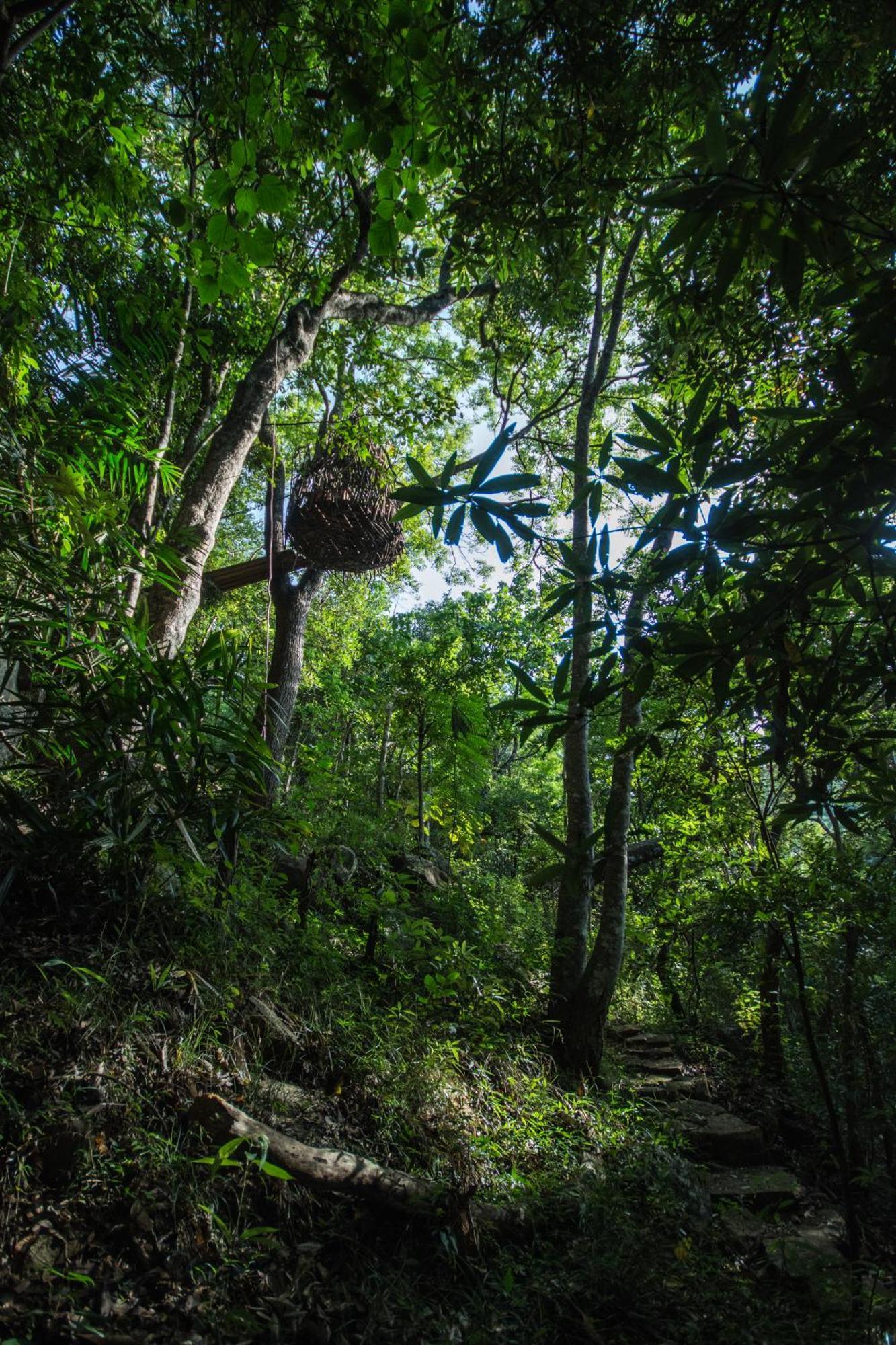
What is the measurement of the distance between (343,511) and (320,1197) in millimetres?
3493

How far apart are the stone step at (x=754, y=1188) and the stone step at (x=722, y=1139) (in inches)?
5.0

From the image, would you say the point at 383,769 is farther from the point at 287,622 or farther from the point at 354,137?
the point at 354,137

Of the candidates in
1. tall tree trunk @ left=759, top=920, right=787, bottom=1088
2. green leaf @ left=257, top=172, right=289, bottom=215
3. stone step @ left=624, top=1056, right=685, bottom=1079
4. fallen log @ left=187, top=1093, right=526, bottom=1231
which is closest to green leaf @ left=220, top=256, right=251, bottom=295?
green leaf @ left=257, top=172, right=289, bottom=215

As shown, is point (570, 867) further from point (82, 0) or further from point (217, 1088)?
point (82, 0)

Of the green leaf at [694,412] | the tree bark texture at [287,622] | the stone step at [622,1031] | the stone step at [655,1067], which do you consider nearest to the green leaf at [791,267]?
the green leaf at [694,412]

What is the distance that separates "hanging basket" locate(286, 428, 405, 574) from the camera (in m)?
4.13

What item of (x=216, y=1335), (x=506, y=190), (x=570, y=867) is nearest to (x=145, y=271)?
(x=506, y=190)

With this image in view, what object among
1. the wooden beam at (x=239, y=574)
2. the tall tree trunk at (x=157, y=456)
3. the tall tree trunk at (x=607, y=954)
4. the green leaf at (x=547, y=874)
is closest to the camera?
the green leaf at (x=547, y=874)

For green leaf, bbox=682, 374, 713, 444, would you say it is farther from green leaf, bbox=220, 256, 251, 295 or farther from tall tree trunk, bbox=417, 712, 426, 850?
tall tree trunk, bbox=417, 712, 426, 850

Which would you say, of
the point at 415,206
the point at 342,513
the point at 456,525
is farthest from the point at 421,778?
the point at 415,206

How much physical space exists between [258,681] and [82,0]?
2.20m

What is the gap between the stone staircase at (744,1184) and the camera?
7.49 feet

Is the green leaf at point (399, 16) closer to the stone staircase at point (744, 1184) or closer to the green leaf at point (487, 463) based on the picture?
the green leaf at point (487, 463)

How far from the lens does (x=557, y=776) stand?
12.5m
